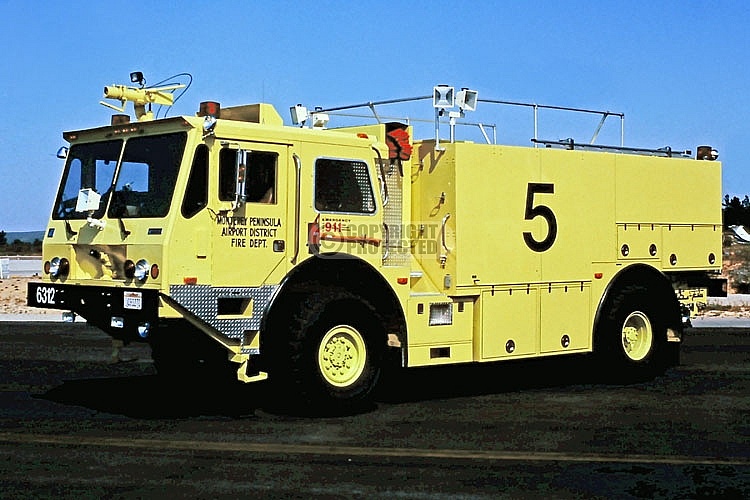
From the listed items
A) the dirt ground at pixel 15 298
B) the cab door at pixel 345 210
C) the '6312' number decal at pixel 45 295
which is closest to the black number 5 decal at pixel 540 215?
the cab door at pixel 345 210

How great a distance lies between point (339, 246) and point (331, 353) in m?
1.15

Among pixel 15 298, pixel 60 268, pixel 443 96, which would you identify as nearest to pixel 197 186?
pixel 60 268

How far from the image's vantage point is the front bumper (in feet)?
33.4

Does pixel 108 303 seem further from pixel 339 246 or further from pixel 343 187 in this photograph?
pixel 343 187

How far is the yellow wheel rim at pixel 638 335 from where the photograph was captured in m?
14.3

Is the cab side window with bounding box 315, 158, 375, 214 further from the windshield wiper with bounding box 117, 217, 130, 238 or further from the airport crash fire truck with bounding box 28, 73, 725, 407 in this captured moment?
the windshield wiper with bounding box 117, 217, 130, 238

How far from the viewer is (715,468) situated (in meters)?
8.55

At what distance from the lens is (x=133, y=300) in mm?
10250

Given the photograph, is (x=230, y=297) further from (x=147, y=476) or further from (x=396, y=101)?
(x=396, y=101)

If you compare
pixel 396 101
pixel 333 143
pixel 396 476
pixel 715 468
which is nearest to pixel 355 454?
pixel 396 476

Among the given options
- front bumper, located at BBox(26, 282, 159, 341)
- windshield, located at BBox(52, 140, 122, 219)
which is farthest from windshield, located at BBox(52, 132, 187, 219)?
front bumper, located at BBox(26, 282, 159, 341)

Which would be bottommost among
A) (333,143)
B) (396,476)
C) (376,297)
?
(396,476)

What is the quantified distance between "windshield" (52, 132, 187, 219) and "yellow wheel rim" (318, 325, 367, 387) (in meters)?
2.22

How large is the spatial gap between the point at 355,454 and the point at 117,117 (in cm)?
482
